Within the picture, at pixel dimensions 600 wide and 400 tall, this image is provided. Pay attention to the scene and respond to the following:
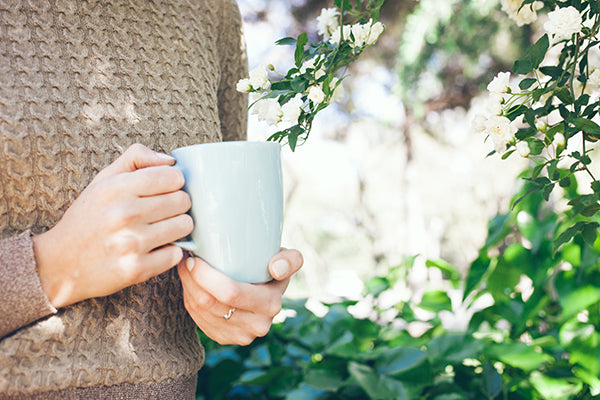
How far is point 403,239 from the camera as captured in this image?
153 inches

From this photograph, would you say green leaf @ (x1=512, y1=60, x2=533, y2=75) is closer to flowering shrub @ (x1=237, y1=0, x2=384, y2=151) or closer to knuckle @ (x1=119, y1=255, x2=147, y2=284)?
flowering shrub @ (x1=237, y1=0, x2=384, y2=151)

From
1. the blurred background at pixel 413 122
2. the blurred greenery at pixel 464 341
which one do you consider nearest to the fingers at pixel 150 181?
the blurred background at pixel 413 122

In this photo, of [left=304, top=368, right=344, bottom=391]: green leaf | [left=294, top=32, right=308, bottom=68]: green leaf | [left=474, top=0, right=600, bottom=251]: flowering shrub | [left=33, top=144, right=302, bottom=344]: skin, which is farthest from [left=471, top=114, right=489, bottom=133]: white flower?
[left=304, top=368, right=344, bottom=391]: green leaf

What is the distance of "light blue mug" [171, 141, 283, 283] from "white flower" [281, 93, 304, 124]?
47mm

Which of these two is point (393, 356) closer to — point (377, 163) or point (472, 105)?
point (472, 105)

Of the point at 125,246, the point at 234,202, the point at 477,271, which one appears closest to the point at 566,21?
the point at 234,202

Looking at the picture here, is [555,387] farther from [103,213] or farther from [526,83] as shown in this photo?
[103,213]

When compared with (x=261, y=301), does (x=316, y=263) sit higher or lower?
lower

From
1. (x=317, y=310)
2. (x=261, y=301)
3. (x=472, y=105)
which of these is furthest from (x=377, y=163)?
(x=261, y=301)

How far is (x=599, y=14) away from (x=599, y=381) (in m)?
0.61

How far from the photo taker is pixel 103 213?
431 millimetres

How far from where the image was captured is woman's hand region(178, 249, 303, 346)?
48 cm

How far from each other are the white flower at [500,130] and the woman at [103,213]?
0.86ft

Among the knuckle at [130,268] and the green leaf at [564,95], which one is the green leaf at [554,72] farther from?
the knuckle at [130,268]
